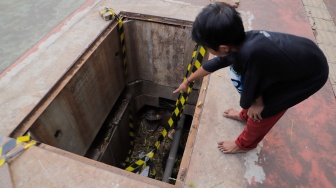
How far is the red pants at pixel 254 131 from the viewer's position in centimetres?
158

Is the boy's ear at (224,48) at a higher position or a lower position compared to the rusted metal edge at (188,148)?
higher

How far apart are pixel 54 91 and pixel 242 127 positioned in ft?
6.00

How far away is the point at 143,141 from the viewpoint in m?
4.59

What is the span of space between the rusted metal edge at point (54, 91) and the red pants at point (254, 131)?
1741mm

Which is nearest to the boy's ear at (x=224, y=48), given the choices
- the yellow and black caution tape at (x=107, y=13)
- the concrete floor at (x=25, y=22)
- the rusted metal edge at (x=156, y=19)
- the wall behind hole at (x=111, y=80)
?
the wall behind hole at (x=111, y=80)

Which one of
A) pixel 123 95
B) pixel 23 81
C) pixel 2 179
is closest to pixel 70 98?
pixel 23 81

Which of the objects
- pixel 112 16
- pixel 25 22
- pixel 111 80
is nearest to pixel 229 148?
pixel 111 80

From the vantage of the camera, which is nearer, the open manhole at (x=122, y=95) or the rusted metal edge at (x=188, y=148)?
the rusted metal edge at (x=188, y=148)

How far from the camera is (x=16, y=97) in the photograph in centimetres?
213

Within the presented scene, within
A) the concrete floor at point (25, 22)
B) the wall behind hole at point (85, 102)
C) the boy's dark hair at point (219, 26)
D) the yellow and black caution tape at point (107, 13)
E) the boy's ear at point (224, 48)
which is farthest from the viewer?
the yellow and black caution tape at point (107, 13)

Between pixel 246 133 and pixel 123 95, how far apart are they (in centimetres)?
278

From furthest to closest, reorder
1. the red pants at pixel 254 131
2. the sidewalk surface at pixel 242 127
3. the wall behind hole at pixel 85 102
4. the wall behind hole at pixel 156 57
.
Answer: the wall behind hole at pixel 156 57
the wall behind hole at pixel 85 102
the sidewalk surface at pixel 242 127
the red pants at pixel 254 131

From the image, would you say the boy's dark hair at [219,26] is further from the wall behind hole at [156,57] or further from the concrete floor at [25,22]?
the concrete floor at [25,22]

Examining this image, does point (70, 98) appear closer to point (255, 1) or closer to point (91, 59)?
point (91, 59)
